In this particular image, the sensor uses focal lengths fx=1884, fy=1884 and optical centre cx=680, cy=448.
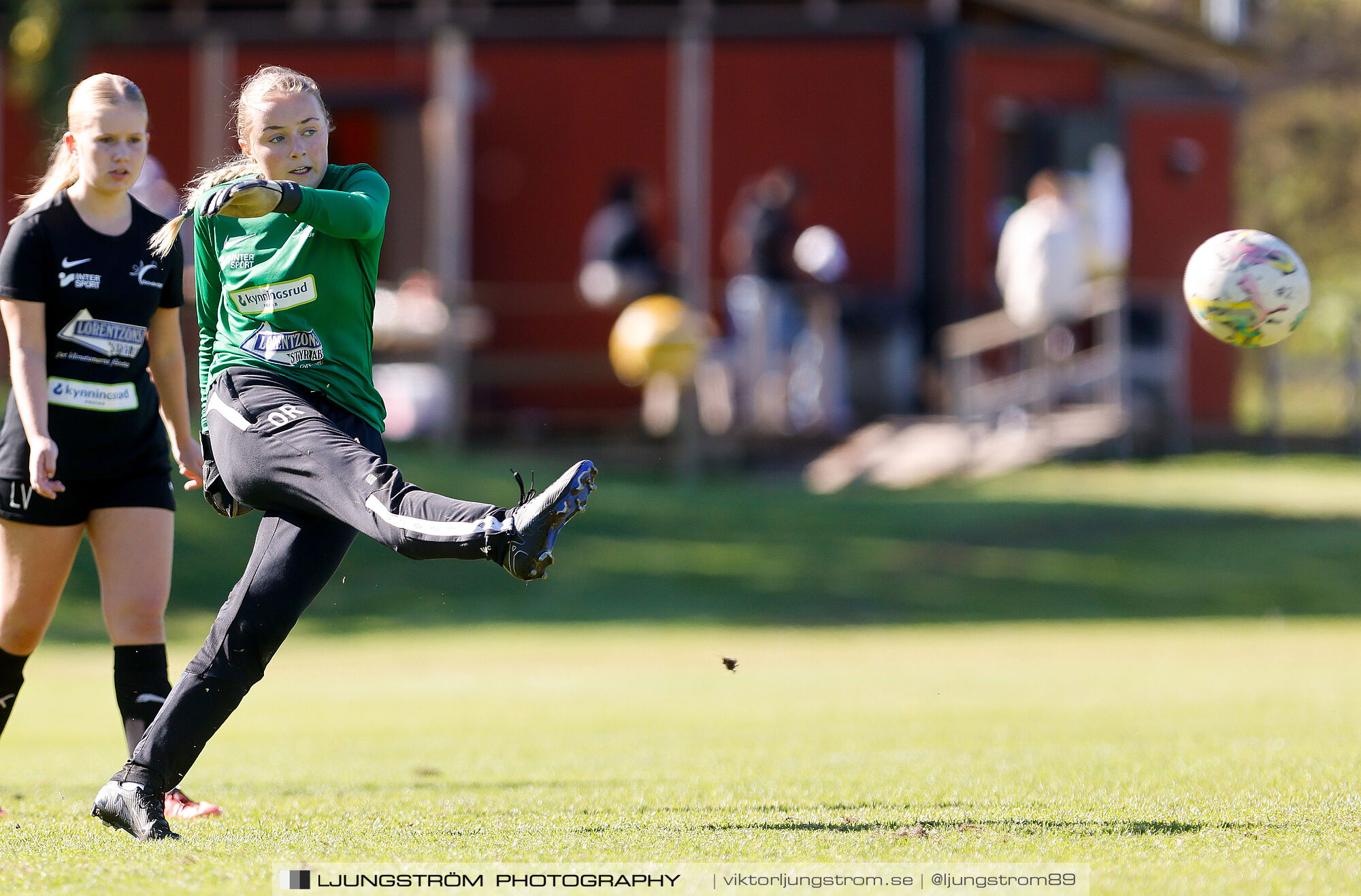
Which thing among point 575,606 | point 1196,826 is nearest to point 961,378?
point 575,606

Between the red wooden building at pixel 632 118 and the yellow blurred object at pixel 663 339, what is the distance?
1.96 metres

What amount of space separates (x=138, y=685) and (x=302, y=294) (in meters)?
1.56

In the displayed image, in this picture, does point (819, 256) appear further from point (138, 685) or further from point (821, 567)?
point (138, 685)

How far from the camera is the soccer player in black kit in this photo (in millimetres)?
5586

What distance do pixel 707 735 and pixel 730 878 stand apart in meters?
4.23

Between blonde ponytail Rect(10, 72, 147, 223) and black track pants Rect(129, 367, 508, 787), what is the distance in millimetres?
917

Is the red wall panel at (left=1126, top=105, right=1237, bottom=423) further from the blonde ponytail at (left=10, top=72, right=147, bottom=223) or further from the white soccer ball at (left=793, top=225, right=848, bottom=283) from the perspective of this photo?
the blonde ponytail at (left=10, top=72, right=147, bottom=223)

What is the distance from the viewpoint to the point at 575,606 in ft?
54.4

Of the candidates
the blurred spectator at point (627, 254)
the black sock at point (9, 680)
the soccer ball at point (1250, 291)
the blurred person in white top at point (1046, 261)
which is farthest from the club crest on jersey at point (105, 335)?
the blurred person in white top at point (1046, 261)

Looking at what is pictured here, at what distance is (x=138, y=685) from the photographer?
234 inches

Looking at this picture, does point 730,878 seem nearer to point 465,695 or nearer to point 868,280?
point 465,695

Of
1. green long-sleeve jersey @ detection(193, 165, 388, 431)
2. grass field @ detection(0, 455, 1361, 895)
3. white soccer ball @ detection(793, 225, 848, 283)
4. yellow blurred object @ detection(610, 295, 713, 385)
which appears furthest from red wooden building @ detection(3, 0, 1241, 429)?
green long-sleeve jersey @ detection(193, 165, 388, 431)

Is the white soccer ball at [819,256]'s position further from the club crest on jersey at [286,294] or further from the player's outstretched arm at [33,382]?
the club crest on jersey at [286,294]

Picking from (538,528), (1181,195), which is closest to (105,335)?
(538,528)
